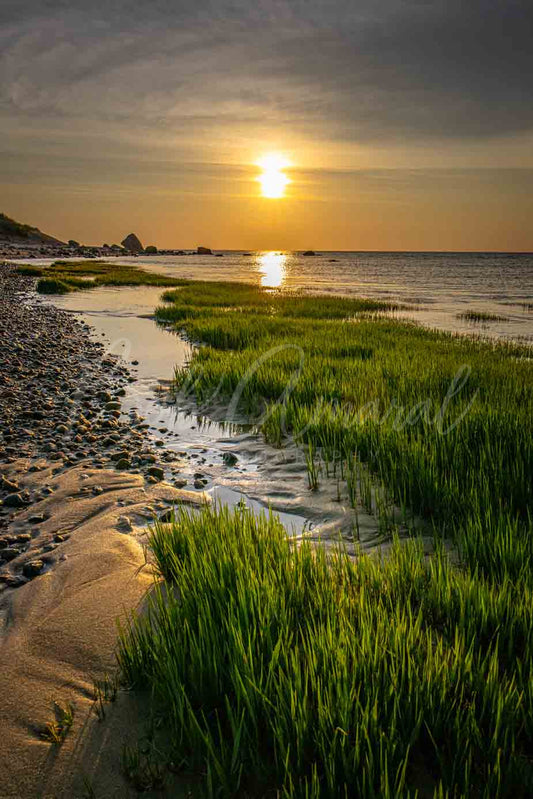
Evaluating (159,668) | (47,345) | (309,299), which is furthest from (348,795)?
(309,299)

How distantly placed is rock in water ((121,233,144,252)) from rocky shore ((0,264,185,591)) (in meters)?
184

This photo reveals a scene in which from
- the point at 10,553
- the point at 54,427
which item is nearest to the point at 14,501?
the point at 10,553

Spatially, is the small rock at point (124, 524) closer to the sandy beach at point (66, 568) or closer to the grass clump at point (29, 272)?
the sandy beach at point (66, 568)

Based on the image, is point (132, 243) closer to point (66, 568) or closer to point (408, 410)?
point (408, 410)

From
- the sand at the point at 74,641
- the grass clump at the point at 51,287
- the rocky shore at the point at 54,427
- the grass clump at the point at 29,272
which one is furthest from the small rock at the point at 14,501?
the grass clump at the point at 29,272

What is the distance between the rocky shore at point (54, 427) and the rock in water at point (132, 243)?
18393cm

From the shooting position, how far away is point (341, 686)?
2008 millimetres

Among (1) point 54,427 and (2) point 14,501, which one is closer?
(2) point 14,501

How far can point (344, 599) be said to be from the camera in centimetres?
264

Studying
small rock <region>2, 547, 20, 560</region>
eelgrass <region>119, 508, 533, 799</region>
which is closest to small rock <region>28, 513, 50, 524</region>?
small rock <region>2, 547, 20, 560</region>

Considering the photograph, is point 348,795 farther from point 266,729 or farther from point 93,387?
point 93,387

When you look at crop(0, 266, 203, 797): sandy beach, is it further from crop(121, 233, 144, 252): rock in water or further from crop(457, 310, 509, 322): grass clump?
crop(121, 233, 144, 252): rock in water

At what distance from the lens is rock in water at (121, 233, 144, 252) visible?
183375mm

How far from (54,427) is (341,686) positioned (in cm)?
591
